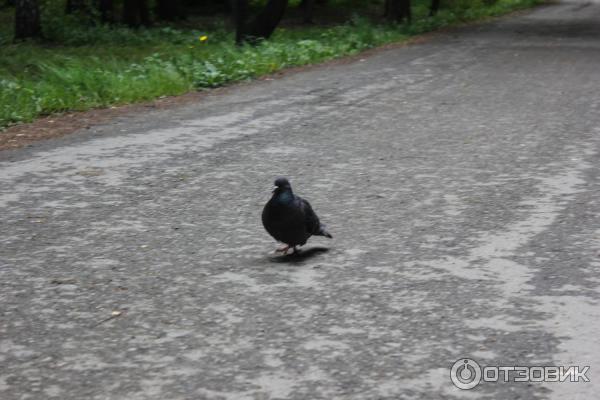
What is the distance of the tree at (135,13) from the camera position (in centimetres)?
3075

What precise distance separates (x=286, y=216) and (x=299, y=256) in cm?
56

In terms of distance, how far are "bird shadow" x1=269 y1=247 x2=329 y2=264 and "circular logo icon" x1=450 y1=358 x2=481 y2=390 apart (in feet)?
6.34

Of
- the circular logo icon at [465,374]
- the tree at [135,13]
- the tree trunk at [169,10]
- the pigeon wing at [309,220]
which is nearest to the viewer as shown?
the circular logo icon at [465,374]

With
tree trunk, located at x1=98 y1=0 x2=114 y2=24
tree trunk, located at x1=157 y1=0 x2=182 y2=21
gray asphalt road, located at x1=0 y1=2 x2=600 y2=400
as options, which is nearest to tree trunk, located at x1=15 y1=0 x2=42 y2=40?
tree trunk, located at x1=98 y1=0 x2=114 y2=24

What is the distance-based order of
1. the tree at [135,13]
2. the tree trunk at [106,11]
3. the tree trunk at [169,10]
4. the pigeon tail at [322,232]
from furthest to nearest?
the tree trunk at [169,10], the tree trunk at [106,11], the tree at [135,13], the pigeon tail at [322,232]

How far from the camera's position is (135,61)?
2048 cm

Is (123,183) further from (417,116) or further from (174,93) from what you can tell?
(174,93)

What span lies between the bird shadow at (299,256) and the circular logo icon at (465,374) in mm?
1933

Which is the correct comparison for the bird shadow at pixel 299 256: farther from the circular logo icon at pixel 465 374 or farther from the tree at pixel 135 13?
the tree at pixel 135 13

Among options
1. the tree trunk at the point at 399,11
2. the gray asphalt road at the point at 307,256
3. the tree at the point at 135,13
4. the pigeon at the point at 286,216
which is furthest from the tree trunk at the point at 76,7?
the pigeon at the point at 286,216

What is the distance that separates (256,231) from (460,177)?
251cm

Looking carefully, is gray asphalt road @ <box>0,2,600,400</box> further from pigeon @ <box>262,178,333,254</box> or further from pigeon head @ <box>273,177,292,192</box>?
pigeon head @ <box>273,177,292,192</box>

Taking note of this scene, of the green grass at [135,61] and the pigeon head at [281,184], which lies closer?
the pigeon head at [281,184]

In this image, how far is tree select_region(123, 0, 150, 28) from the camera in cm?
3075
